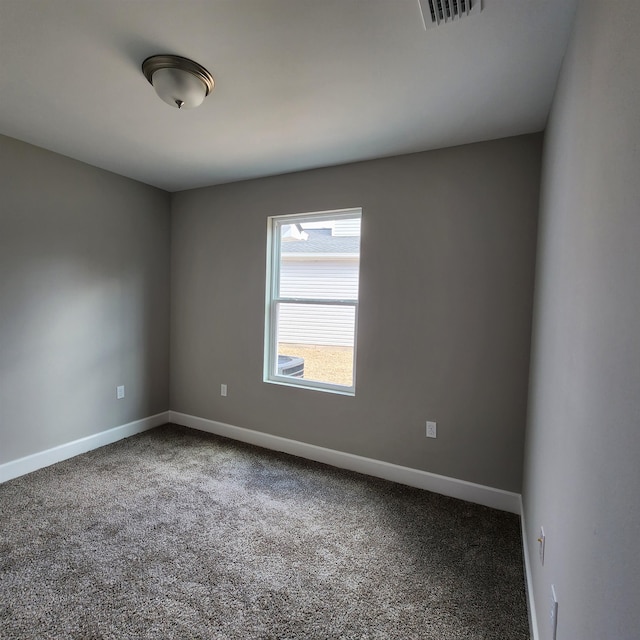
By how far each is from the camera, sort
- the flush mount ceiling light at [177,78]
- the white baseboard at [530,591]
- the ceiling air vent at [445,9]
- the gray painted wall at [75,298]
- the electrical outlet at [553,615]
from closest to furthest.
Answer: the electrical outlet at [553,615], the ceiling air vent at [445,9], the white baseboard at [530,591], the flush mount ceiling light at [177,78], the gray painted wall at [75,298]

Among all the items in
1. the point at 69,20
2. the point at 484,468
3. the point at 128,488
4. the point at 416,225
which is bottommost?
the point at 128,488

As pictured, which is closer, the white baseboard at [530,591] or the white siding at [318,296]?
the white baseboard at [530,591]

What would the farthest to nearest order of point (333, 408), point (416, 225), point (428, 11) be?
point (333, 408) → point (416, 225) → point (428, 11)

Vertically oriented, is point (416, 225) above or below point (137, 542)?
above

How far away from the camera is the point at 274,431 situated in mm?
3395

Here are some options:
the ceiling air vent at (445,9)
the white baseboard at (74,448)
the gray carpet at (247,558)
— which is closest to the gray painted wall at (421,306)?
the gray carpet at (247,558)

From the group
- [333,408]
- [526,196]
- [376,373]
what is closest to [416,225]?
[526,196]

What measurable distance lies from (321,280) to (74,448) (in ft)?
8.45

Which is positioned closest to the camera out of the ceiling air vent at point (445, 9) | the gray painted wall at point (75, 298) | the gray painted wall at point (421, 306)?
the ceiling air vent at point (445, 9)

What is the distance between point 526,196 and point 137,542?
3.13 metres

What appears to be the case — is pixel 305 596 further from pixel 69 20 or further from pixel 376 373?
pixel 69 20

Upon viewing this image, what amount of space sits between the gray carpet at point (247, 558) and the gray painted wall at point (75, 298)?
521 mm

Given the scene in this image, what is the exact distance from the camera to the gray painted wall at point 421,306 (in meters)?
2.41

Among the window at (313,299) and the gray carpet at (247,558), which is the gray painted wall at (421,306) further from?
the gray carpet at (247,558)
